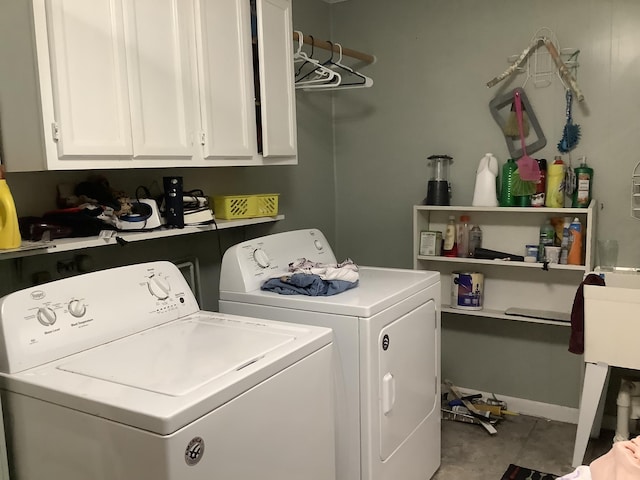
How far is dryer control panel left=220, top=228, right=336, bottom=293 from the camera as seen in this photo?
2.22m

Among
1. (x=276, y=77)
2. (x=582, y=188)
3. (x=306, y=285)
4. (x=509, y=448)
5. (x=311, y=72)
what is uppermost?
(x=311, y=72)

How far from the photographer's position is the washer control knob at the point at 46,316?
154cm

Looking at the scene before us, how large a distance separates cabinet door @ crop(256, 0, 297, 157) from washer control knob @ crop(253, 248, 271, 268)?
45cm

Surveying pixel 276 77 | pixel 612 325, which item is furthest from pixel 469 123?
pixel 612 325

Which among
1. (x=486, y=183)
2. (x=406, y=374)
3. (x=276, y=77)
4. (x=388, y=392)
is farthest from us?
(x=486, y=183)

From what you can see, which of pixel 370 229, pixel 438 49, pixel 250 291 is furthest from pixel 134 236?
pixel 438 49

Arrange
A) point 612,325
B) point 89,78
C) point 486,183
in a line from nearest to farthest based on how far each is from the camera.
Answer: point 89,78, point 612,325, point 486,183

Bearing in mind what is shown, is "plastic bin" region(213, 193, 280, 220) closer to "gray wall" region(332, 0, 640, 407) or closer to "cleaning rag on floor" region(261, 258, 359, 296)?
"cleaning rag on floor" region(261, 258, 359, 296)

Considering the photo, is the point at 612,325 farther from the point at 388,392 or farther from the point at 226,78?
the point at 226,78

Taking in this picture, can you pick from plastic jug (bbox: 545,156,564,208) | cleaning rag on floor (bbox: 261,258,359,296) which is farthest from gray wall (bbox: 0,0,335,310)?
plastic jug (bbox: 545,156,564,208)

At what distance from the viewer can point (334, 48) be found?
2961mm

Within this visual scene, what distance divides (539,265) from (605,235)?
377 mm

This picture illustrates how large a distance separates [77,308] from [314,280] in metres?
0.86

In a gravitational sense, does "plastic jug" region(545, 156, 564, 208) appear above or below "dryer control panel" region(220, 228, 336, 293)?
above
